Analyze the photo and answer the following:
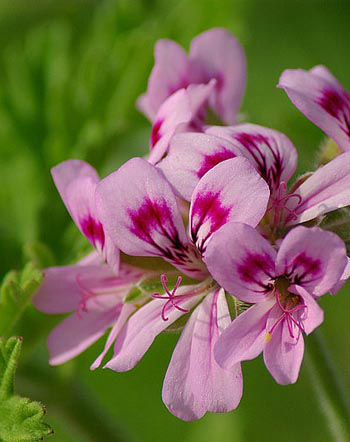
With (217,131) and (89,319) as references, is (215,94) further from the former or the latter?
(89,319)

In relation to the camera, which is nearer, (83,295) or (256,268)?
(256,268)

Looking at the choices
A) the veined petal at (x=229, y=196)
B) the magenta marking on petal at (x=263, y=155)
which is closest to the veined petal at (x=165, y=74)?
the magenta marking on petal at (x=263, y=155)

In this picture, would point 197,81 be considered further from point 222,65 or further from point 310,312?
point 310,312

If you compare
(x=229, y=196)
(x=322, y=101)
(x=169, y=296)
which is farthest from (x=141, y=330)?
(x=322, y=101)

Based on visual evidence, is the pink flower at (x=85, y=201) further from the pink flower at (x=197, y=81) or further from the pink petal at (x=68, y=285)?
the pink flower at (x=197, y=81)

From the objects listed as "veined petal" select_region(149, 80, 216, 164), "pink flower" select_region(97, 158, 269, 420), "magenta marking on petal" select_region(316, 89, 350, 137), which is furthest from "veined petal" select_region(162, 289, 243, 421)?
"magenta marking on petal" select_region(316, 89, 350, 137)

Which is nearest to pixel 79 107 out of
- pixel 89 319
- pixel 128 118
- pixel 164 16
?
pixel 128 118
